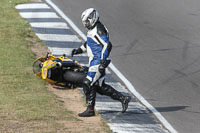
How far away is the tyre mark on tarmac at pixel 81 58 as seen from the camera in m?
8.98

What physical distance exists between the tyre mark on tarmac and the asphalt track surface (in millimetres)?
440

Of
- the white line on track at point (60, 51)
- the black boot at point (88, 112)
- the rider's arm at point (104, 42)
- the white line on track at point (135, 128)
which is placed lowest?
the white line on track at point (135, 128)

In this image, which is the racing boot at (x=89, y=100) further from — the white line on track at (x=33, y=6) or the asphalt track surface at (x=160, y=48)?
the white line on track at (x=33, y=6)

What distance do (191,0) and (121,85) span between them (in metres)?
10.5

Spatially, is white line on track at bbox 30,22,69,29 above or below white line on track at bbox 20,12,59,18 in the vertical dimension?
below

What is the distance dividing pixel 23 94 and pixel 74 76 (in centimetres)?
136

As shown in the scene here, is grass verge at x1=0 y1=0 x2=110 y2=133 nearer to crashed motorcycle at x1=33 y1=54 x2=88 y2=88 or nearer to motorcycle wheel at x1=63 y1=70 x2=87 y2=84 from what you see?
crashed motorcycle at x1=33 y1=54 x2=88 y2=88

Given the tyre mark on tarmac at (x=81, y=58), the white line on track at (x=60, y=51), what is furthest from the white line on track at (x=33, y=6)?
the white line on track at (x=60, y=51)

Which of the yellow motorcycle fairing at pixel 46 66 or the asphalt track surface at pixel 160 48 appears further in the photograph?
the yellow motorcycle fairing at pixel 46 66

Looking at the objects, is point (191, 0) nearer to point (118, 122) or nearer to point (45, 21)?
point (45, 21)

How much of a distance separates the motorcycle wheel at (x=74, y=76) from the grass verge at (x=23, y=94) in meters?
0.56

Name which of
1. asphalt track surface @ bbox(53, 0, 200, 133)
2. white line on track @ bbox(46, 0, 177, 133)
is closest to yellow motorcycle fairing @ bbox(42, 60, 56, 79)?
white line on track @ bbox(46, 0, 177, 133)

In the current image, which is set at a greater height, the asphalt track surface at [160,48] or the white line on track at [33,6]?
the white line on track at [33,6]

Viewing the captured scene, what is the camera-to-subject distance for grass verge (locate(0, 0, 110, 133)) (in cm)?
817
